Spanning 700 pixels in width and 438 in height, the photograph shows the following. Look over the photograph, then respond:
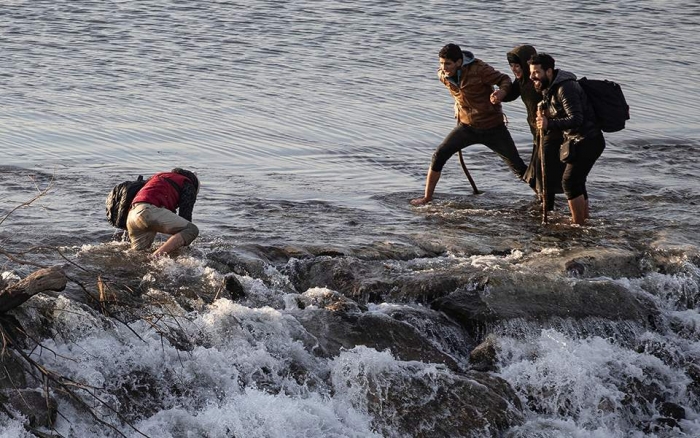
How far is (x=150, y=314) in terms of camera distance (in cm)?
802

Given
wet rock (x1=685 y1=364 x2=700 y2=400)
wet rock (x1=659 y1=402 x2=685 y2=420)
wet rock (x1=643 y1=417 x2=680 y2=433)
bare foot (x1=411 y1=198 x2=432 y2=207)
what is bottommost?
wet rock (x1=643 y1=417 x2=680 y2=433)

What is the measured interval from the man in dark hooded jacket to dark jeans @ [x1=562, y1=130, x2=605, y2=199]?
0.98 ft

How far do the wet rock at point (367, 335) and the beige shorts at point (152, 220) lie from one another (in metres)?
1.31

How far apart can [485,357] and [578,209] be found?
3035 mm

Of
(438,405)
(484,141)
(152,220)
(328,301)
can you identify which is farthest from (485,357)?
(484,141)

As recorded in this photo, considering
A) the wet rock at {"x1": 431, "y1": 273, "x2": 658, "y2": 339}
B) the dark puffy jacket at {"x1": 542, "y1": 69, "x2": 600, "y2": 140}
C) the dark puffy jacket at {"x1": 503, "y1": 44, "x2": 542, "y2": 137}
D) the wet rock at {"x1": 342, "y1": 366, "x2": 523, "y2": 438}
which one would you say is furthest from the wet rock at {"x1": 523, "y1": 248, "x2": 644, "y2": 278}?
the wet rock at {"x1": 342, "y1": 366, "x2": 523, "y2": 438}

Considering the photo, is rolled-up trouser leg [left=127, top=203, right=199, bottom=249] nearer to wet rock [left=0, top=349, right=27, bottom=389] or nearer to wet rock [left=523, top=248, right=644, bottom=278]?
wet rock [left=0, top=349, right=27, bottom=389]

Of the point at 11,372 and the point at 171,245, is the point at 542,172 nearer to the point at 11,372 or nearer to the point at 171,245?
the point at 171,245

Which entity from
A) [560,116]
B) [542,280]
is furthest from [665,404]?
[560,116]

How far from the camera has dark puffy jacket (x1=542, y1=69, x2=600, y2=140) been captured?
9.97 metres

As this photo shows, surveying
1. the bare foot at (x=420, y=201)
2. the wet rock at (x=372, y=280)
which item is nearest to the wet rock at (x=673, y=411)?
the wet rock at (x=372, y=280)

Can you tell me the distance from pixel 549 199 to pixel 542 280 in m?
2.07

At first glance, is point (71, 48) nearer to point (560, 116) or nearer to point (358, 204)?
point (358, 204)

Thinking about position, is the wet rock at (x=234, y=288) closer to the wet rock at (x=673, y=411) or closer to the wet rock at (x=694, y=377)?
the wet rock at (x=673, y=411)
